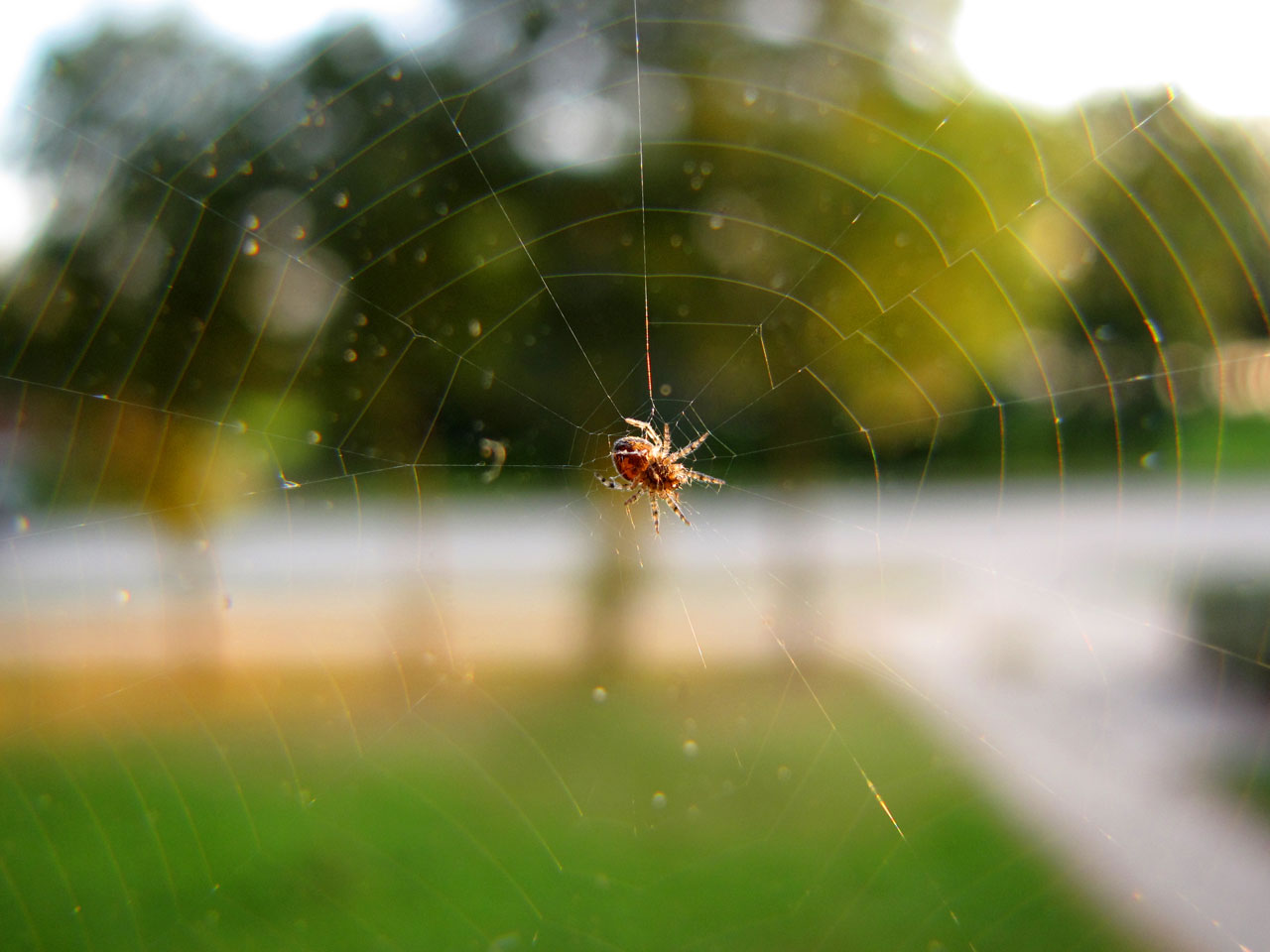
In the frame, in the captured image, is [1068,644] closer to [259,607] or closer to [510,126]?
[510,126]

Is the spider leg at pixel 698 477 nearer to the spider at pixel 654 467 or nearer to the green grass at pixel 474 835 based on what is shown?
the spider at pixel 654 467

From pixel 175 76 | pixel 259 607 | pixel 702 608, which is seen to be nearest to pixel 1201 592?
pixel 702 608

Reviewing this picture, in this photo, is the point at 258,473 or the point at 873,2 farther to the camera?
the point at 258,473

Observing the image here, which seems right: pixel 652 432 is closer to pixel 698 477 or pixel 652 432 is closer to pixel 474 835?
pixel 698 477

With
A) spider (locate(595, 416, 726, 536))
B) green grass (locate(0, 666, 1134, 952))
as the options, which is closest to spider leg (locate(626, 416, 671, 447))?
spider (locate(595, 416, 726, 536))

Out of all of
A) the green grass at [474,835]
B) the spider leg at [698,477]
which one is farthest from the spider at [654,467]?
the green grass at [474,835]

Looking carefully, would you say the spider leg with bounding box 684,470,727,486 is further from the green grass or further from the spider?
the green grass

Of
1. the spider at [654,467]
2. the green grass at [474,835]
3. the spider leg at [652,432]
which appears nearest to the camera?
the green grass at [474,835]
